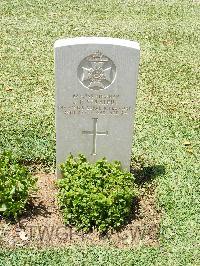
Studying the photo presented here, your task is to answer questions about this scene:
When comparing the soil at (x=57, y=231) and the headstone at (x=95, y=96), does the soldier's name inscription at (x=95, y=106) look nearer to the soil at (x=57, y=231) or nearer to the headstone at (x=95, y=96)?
the headstone at (x=95, y=96)

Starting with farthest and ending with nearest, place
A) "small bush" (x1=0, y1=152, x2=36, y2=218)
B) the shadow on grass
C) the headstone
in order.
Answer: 1. the shadow on grass
2. "small bush" (x1=0, y1=152, x2=36, y2=218)
3. the headstone

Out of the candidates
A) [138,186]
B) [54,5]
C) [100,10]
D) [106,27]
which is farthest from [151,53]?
[138,186]

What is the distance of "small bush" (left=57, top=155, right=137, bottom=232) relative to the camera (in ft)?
16.0

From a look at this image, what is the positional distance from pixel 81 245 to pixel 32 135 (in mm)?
2017

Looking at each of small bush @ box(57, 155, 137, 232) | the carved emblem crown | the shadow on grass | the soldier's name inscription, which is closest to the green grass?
the shadow on grass

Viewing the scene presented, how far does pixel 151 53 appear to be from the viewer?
29.3 ft

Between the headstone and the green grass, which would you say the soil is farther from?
the headstone

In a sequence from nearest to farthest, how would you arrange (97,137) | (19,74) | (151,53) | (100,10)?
1. (97,137)
2. (19,74)
3. (151,53)
4. (100,10)

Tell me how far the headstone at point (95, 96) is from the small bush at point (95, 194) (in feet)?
0.55

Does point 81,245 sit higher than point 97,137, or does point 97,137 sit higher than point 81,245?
point 97,137

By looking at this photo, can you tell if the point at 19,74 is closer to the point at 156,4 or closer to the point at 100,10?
the point at 100,10

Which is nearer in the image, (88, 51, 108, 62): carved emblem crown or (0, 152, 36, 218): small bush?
(88, 51, 108, 62): carved emblem crown

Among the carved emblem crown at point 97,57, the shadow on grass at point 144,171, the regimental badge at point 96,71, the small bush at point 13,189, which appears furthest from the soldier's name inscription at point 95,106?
the shadow on grass at point 144,171

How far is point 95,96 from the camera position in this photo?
4.90m
